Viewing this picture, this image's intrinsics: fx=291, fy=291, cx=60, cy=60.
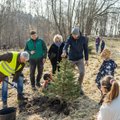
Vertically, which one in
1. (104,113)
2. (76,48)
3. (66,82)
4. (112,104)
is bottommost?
(66,82)

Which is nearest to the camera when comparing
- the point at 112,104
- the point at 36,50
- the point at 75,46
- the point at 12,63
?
the point at 112,104

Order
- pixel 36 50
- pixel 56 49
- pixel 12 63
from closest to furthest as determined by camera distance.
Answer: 1. pixel 12 63
2. pixel 56 49
3. pixel 36 50

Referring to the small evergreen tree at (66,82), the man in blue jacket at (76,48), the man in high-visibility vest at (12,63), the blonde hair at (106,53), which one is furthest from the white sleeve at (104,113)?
the man in blue jacket at (76,48)

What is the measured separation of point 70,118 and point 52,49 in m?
2.47

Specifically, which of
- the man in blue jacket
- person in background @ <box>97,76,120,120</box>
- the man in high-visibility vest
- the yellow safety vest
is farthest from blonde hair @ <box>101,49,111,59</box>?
person in background @ <box>97,76,120,120</box>

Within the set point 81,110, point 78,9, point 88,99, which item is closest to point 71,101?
point 81,110

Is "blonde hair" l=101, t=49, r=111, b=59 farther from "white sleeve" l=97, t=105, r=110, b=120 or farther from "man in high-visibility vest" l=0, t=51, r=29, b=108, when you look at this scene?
"white sleeve" l=97, t=105, r=110, b=120

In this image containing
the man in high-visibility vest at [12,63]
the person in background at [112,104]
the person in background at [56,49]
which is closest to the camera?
the person in background at [112,104]

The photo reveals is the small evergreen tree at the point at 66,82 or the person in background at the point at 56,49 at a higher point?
the person in background at the point at 56,49

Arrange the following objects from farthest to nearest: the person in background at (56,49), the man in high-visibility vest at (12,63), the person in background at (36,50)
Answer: the person in background at (36,50) < the person in background at (56,49) < the man in high-visibility vest at (12,63)

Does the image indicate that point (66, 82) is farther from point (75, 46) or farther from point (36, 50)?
point (36, 50)

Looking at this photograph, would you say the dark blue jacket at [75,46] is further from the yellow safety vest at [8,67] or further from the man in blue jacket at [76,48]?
the yellow safety vest at [8,67]

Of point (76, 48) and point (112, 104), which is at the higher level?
point (76, 48)

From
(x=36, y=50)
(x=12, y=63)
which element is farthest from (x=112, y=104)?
(x=36, y=50)
